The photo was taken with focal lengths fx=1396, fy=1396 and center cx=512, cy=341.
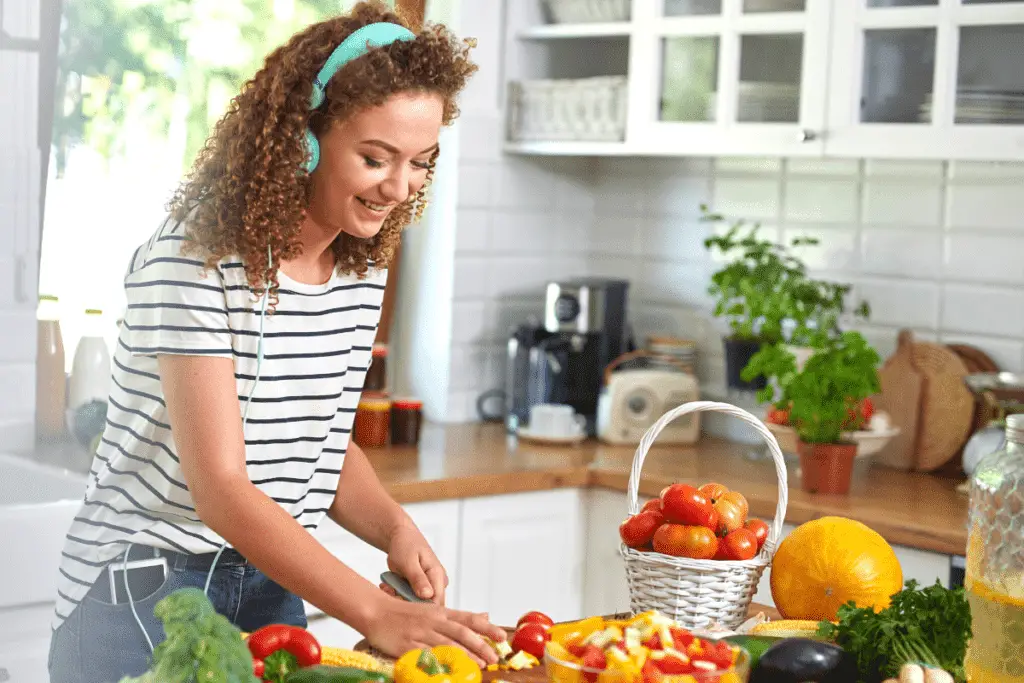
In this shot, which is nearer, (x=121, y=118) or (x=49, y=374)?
(x=49, y=374)

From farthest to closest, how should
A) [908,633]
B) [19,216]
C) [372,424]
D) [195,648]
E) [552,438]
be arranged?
[552,438] < [372,424] < [19,216] < [908,633] < [195,648]

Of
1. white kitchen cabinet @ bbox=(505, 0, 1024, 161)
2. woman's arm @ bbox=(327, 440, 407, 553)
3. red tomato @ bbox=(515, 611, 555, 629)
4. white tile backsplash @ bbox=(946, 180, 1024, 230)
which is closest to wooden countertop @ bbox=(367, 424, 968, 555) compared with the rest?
white tile backsplash @ bbox=(946, 180, 1024, 230)

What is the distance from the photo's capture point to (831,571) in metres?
1.66

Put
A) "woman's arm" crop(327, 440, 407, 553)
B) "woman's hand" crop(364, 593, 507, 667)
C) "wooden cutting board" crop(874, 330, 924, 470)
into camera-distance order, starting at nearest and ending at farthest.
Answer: "woman's hand" crop(364, 593, 507, 667), "woman's arm" crop(327, 440, 407, 553), "wooden cutting board" crop(874, 330, 924, 470)

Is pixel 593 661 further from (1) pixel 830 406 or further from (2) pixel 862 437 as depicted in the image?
(2) pixel 862 437

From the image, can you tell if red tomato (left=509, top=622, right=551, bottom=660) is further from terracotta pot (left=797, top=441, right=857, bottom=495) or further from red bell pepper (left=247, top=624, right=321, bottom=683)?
terracotta pot (left=797, top=441, right=857, bottom=495)

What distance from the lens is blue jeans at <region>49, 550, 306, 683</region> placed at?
1663 mm

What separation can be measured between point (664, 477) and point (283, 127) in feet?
4.87

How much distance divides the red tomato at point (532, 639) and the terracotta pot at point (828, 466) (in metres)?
1.28

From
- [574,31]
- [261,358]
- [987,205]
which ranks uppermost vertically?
[574,31]

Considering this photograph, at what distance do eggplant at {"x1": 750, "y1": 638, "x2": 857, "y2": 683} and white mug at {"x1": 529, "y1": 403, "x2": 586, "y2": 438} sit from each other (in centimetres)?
180

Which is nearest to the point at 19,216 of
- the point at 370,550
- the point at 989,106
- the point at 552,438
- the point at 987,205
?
the point at 370,550

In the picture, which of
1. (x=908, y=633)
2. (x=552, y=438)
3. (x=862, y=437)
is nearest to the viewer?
(x=908, y=633)

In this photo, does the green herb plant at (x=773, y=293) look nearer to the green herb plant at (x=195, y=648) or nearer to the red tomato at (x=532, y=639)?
the red tomato at (x=532, y=639)
